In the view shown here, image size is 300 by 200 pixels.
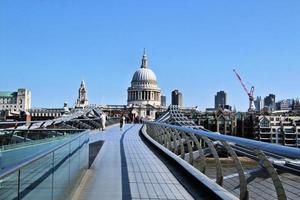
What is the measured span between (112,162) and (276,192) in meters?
8.53

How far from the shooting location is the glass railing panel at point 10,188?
3.72 meters

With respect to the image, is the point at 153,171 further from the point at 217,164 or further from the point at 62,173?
the point at 62,173

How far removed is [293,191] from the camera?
5645 mm

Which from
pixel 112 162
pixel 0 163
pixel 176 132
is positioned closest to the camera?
pixel 0 163

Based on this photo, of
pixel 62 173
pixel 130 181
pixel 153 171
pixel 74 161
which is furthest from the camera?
pixel 153 171

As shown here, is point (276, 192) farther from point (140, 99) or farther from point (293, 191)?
point (140, 99)

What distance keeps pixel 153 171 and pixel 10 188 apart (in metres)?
8.19

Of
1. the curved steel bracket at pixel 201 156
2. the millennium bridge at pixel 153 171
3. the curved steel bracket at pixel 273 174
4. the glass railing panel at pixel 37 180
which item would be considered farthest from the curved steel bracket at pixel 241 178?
the curved steel bracket at pixel 201 156

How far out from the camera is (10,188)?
389cm

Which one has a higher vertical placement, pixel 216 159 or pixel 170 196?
pixel 216 159

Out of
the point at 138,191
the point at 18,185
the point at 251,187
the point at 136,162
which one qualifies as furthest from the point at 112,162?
the point at 18,185

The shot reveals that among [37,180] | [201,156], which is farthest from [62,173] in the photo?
[201,156]

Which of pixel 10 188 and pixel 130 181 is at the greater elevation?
pixel 10 188

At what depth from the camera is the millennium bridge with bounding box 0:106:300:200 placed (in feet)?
16.0
